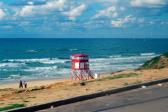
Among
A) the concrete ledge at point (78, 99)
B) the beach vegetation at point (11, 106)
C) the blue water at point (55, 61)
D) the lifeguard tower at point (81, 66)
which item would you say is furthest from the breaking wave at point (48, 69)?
the beach vegetation at point (11, 106)

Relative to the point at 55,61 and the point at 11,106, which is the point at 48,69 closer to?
the point at 55,61

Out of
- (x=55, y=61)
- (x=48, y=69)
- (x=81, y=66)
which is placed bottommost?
(x=48, y=69)

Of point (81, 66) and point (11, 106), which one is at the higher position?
point (81, 66)

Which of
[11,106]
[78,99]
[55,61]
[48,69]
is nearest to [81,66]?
[78,99]

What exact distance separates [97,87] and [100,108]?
4188 millimetres

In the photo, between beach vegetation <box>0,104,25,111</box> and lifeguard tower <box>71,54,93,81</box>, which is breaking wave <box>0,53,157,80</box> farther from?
beach vegetation <box>0,104,25,111</box>

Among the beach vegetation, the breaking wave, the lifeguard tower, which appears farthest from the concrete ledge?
the breaking wave

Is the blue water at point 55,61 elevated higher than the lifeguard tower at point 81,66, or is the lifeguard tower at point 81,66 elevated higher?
the lifeguard tower at point 81,66

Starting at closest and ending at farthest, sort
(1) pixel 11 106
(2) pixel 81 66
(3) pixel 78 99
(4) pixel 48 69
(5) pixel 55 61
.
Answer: (1) pixel 11 106, (3) pixel 78 99, (2) pixel 81 66, (4) pixel 48 69, (5) pixel 55 61

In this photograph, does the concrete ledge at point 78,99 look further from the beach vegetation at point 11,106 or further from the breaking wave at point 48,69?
the breaking wave at point 48,69

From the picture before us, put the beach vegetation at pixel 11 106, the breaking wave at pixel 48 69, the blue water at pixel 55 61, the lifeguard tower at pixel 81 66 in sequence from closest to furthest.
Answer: the beach vegetation at pixel 11 106 → the lifeguard tower at pixel 81 66 → the breaking wave at pixel 48 69 → the blue water at pixel 55 61

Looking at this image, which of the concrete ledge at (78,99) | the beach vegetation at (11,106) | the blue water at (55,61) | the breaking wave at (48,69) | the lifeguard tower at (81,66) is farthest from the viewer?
the blue water at (55,61)

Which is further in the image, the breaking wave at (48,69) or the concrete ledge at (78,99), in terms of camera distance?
the breaking wave at (48,69)

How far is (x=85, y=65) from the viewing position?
27641 millimetres
